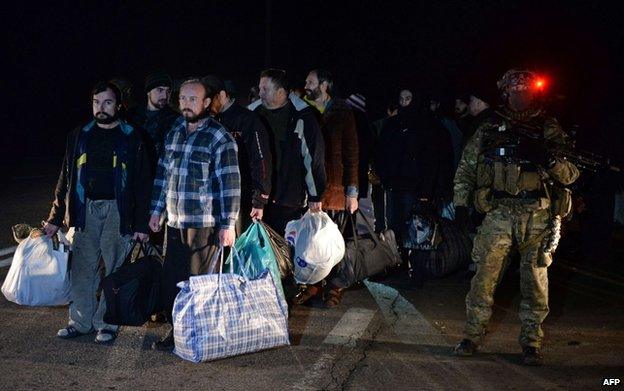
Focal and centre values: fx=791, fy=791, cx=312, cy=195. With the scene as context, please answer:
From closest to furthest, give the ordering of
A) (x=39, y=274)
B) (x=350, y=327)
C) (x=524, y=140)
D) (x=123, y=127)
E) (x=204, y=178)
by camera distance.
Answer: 1. (x=524, y=140)
2. (x=204, y=178)
3. (x=123, y=127)
4. (x=39, y=274)
5. (x=350, y=327)

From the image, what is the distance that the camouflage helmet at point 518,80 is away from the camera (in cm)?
549

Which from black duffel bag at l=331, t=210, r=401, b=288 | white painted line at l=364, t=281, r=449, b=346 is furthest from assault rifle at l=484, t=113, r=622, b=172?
black duffel bag at l=331, t=210, r=401, b=288

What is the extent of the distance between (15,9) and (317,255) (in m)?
24.9

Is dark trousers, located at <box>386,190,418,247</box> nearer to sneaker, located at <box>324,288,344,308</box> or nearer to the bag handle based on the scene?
sneaker, located at <box>324,288,344,308</box>

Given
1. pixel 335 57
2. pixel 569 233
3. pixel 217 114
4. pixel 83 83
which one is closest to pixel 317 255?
pixel 217 114

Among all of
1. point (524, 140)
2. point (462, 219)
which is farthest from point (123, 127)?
point (462, 219)

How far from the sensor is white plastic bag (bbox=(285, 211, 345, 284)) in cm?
687

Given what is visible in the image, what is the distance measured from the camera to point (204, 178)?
5.68 m

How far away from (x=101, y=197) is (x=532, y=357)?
336 centimetres

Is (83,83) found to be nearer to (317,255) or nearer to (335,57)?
(335,57)

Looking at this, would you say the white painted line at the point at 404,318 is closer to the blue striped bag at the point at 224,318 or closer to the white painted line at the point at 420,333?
the white painted line at the point at 420,333

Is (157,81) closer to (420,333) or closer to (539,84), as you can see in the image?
(420,333)

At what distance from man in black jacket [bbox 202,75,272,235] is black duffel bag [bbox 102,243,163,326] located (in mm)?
932

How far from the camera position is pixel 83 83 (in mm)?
29312
